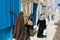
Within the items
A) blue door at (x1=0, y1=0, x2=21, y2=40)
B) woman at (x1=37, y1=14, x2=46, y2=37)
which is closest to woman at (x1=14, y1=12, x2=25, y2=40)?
blue door at (x1=0, y1=0, x2=21, y2=40)

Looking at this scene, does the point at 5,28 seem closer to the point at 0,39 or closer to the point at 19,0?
the point at 0,39

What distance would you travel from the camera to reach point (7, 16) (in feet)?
27.3

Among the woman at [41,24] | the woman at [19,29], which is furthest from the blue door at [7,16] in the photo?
the woman at [41,24]

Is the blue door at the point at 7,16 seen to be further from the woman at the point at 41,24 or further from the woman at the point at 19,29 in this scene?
the woman at the point at 41,24

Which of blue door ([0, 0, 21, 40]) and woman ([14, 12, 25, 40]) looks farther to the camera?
blue door ([0, 0, 21, 40])

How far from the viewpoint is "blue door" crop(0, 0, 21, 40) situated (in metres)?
7.88

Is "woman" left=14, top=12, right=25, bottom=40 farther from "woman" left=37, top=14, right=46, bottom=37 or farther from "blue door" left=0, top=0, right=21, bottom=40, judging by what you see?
"woman" left=37, top=14, right=46, bottom=37

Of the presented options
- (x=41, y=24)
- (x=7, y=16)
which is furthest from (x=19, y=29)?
(x=41, y=24)

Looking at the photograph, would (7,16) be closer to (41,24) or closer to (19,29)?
(19,29)

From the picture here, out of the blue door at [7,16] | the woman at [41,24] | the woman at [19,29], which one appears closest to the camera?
the woman at [19,29]

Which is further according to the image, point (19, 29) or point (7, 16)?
point (7, 16)

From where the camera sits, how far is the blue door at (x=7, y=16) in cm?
788

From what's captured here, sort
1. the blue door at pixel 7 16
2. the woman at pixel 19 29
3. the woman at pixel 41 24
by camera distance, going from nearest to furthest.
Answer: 1. the woman at pixel 19 29
2. the blue door at pixel 7 16
3. the woman at pixel 41 24

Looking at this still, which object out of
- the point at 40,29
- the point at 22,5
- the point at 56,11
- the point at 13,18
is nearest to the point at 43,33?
the point at 40,29
